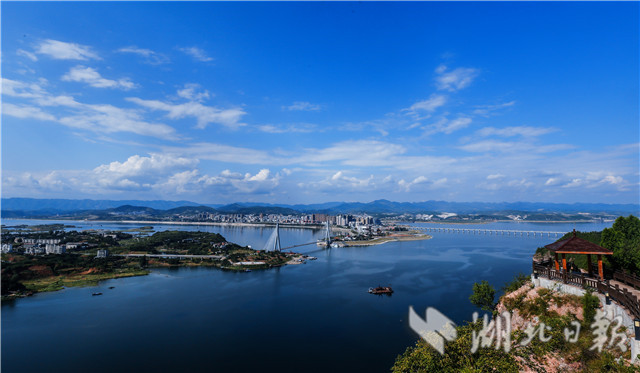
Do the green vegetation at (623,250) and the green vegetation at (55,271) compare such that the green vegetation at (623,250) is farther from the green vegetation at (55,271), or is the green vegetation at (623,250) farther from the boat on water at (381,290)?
the green vegetation at (55,271)

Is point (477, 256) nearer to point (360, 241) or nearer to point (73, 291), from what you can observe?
point (360, 241)

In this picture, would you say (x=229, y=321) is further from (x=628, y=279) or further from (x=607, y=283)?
(x=628, y=279)

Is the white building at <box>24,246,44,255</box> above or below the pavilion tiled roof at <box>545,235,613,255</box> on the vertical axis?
below

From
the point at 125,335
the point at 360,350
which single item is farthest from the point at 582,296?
the point at 125,335

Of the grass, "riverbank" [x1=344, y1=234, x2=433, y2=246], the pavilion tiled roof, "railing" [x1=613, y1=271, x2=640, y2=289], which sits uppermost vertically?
the pavilion tiled roof

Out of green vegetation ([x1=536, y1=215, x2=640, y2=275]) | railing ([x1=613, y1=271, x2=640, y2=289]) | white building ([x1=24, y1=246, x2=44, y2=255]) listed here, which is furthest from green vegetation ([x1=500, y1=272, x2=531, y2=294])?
white building ([x1=24, y1=246, x2=44, y2=255])

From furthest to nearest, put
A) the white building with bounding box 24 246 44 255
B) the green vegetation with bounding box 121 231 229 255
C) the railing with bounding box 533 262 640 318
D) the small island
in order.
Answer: the green vegetation with bounding box 121 231 229 255, the white building with bounding box 24 246 44 255, the small island, the railing with bounding box 533 262 640 318

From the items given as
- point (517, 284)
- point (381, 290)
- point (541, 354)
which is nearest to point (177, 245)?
point (381, 290)

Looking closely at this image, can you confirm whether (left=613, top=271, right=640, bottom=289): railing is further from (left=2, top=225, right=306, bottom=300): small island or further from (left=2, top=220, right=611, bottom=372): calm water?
(left=2, top=225, right=306, bottom=300): small island
